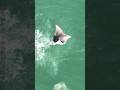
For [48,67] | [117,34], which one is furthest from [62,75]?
[117,34]

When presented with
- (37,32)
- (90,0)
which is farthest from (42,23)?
(90,0)

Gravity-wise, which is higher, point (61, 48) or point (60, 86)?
point (61, 48)

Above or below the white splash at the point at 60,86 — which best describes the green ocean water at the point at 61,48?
above

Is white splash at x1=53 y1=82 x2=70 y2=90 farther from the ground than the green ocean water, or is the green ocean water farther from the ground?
the green ocean water

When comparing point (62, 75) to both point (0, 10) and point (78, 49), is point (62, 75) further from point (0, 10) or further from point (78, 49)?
point (0, 10)

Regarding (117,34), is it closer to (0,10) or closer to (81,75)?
(81,75)

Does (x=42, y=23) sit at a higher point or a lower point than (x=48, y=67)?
higher
